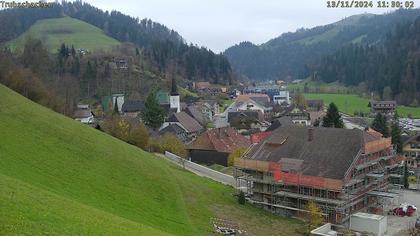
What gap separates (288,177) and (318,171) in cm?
272

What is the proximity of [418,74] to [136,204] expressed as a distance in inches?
5870

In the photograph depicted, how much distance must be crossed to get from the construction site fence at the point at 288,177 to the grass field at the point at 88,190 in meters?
3.34

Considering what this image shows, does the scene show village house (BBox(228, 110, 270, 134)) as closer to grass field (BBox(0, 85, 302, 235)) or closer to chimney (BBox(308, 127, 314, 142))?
chimney (BBox(308, 127, 314, 142))

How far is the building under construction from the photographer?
42.5 metres

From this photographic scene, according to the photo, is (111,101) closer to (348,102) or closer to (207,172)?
(207,172)

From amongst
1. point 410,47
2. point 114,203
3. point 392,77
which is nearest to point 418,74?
point 392,77

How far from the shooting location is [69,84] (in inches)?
3848

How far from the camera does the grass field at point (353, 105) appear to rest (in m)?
140

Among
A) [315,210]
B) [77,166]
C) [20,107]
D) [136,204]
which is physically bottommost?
[315,210]

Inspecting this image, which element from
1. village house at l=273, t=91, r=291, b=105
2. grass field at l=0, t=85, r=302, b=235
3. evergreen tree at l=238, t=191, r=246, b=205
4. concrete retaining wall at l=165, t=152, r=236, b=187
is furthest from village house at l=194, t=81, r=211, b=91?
evergreen tree at l=238, t=191, r=246, b=205

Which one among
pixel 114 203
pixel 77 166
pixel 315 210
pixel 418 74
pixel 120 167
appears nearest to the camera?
pixel 114 203

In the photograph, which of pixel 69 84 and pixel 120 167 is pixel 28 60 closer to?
pixel 69 84

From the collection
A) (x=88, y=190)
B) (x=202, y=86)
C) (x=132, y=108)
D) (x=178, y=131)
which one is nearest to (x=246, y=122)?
(x=178, y=131)

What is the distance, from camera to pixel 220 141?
6862 centimetres
